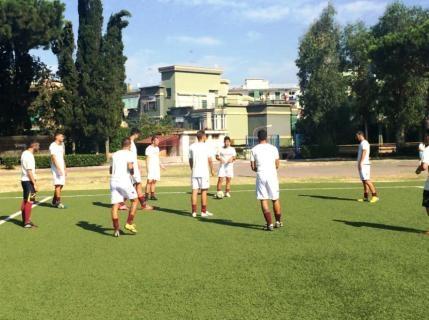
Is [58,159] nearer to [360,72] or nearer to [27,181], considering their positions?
[27,181]

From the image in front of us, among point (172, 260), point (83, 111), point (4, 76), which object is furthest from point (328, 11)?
point (172, 260)

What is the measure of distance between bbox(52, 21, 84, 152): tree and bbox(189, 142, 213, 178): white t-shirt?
107 feet

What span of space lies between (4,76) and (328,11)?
30.6 m

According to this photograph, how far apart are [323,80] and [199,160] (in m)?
39.9

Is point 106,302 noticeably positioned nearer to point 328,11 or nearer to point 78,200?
point 78,200

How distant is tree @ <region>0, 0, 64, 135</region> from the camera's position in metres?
35.2

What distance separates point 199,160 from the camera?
35.5 feet

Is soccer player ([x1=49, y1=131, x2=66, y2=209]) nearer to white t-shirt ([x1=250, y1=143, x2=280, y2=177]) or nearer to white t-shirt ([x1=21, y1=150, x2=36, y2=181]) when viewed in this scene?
white t-shirt ([x1=21, y1=150, x2=36, y2=181])

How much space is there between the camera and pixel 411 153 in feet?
137

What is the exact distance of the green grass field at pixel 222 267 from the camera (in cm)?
506

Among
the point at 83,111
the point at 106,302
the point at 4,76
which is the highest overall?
the point at 4,76

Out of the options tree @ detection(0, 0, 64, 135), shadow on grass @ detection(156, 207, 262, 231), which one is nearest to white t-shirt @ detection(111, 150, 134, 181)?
shadow on grass @ detection(156, 207, 262, 231)

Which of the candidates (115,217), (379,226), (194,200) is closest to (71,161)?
(194,200)

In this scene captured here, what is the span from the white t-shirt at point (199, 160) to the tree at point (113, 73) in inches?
1281
